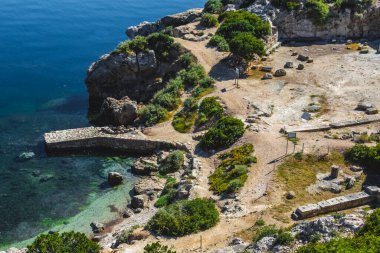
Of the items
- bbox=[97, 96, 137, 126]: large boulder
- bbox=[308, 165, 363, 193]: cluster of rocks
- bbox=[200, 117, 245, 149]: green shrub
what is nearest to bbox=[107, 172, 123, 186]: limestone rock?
bbox=[200, 117, 245, 149]: green shrub

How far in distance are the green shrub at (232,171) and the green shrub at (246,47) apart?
19.7 meters

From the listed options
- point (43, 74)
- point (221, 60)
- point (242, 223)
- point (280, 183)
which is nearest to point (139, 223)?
point (242, 223)

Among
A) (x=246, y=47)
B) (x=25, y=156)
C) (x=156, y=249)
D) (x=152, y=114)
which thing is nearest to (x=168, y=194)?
(x=156, y=249)

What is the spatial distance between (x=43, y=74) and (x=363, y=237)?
65.1 m

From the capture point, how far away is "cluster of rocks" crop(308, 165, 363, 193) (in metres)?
42.0

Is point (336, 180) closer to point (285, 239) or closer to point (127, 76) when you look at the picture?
point (285, 239)

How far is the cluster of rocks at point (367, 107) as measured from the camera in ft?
183

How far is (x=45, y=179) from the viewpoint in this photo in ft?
174

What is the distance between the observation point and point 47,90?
77.1m

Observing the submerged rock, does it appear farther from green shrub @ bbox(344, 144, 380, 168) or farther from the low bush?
green shrub @ bbox(344, 144, 380, 168)

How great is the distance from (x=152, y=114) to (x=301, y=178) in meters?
24.1

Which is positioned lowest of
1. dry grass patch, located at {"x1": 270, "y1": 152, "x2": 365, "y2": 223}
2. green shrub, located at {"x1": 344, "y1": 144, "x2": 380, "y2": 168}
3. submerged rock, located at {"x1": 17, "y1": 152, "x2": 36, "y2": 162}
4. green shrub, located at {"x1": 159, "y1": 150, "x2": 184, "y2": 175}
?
submerged rock, located at {"x1": 17, "y1": 152, "x2": 36, "y2": 162}

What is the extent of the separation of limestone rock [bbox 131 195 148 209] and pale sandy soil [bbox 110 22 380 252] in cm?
566

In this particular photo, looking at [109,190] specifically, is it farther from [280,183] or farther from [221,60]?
[221,60]
